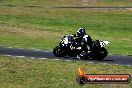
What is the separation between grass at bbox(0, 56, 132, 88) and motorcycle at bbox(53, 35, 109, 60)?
88.2 inches

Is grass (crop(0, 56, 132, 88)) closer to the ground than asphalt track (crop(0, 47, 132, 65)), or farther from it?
farther from it

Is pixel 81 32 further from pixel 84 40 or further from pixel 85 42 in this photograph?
pixel 85 42

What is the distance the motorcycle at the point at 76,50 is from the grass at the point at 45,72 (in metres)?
2.24

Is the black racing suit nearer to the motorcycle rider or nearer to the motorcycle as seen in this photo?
the motorcycle rider

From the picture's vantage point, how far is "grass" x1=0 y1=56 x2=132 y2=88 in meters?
19.5

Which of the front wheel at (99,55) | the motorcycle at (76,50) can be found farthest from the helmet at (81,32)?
the front wheel at (99,55)

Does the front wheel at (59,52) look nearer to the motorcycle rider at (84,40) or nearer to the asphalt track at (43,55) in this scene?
the asphalt track at (43,55)

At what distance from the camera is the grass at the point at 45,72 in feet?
63.8

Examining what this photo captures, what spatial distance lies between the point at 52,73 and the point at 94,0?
245ft

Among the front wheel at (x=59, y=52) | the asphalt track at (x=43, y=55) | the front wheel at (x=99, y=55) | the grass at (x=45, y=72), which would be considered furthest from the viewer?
the front wheel at (x=59, y=52)

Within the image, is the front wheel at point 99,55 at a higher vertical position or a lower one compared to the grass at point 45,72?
lower

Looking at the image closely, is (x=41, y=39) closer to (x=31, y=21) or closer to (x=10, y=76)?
(x=31, y=21)

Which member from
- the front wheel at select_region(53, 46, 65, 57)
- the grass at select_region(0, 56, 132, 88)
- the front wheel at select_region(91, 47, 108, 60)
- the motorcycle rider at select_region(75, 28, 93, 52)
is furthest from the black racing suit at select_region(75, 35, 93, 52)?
the grass at select_region(0, 56, 132, 88)

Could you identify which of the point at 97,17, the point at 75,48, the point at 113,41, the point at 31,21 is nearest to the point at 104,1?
the point at 97,17
